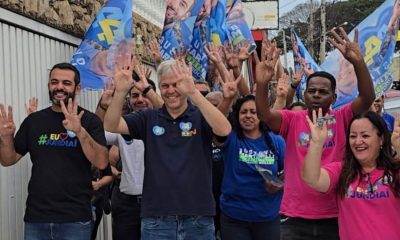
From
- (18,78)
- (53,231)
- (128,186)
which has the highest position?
(18,78)

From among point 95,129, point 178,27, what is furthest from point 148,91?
point 178,27

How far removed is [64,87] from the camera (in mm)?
4309

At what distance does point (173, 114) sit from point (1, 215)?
1899 millimetres

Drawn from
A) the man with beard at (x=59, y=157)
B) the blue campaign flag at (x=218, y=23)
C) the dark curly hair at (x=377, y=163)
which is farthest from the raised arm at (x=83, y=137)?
the blue campaign flag at (x=218, y=23)

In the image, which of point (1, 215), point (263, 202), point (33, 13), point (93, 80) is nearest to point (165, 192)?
point (263, 202)

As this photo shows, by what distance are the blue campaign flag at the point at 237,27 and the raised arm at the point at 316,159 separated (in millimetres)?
3310

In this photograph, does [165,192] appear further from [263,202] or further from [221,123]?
[263,202]

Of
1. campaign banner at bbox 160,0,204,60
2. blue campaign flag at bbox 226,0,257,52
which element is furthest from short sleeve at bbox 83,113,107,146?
blue campaign flag at bbox 226,0,257,52

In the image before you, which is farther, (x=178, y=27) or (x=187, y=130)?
(x=178, y=27)

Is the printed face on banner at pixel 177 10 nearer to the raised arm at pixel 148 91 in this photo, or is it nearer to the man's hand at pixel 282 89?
the man's hand at pixel 282 89

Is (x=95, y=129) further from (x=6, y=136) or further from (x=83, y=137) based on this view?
(x=6, y=136)

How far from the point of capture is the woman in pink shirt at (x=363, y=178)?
145 inches

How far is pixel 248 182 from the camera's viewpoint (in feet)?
16.6

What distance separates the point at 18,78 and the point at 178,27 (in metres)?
1.94
